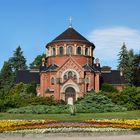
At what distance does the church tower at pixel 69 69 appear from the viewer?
2746 inches

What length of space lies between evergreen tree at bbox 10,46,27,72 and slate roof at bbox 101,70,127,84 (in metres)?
37.4

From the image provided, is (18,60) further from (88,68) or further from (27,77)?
(88,68)

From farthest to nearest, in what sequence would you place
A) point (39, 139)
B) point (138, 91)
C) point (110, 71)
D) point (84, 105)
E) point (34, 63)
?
point (34, 63), point (110, 71), point (138, 91), point (84, 105), point (39, 139)

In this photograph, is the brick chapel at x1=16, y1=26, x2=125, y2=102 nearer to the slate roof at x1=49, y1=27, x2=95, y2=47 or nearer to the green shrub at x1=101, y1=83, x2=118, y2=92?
the slate roof at x1=49, y1=27, x2=95, y2=47

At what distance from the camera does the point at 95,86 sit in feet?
240

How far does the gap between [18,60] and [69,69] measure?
4786 centimetres

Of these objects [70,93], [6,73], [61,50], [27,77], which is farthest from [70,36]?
[6,73]

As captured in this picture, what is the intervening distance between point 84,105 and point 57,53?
34727 mm

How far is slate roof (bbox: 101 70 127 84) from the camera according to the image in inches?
3169

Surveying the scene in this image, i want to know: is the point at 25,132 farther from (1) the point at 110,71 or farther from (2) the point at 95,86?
(1) the point at 110,71

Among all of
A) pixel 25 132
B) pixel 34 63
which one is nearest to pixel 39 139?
pixel 25 132

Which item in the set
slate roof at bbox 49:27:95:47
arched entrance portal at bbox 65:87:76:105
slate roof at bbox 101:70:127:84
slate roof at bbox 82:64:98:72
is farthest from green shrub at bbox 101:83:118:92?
slate roof at bbox 49:27:95:47

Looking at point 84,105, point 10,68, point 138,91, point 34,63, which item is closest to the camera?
point 84,105

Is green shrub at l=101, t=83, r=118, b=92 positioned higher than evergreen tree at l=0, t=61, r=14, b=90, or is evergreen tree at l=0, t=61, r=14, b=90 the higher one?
evergreen tree at l=0, t=61, r=14, b=90
